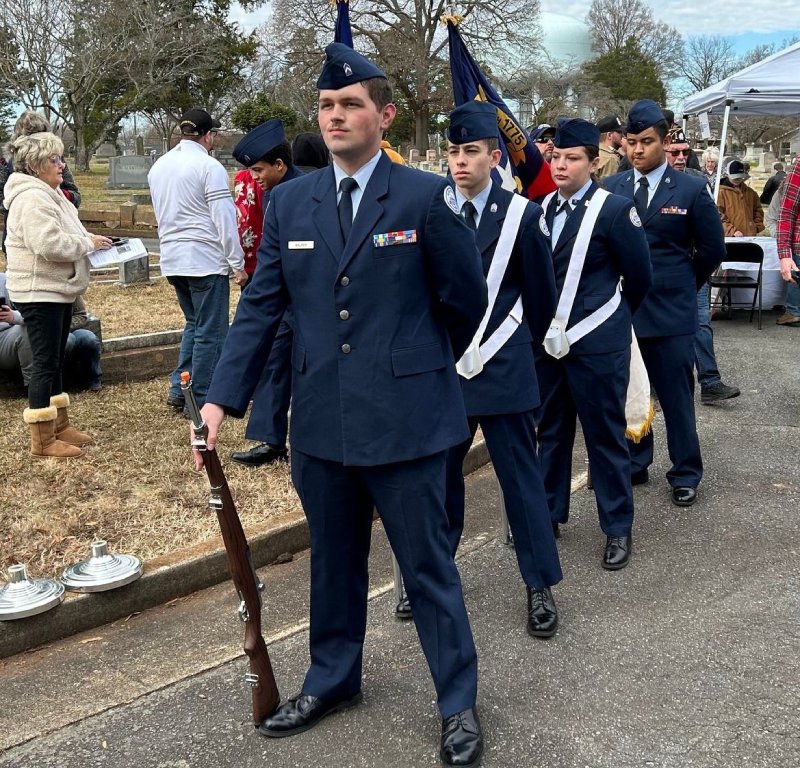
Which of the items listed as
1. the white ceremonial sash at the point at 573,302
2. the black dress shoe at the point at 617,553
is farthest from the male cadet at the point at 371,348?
the black dress shoe at the point at 617,553

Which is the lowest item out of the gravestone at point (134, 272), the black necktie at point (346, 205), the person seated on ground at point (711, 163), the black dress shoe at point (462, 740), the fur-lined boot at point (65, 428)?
the black dress shoe at point (462, 740)

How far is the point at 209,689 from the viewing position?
346 centimetres

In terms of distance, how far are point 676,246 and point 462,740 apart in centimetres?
326

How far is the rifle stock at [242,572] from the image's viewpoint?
9.39ft

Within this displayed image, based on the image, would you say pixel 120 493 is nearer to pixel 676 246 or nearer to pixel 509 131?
pixel 509 131

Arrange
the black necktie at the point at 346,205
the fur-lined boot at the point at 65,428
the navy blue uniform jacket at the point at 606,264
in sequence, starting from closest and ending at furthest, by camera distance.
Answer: the black necktie at the point at 346,205
the navy blue uniform jacket at the point at 606,264
the fur-lined boot at the point at 65,428

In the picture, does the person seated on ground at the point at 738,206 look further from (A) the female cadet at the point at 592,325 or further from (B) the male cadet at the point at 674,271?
(A) the female cadet at the point at 592,325

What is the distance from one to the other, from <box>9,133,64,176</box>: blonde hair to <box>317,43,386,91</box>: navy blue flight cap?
10.9 feet

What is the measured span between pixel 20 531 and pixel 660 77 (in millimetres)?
66155

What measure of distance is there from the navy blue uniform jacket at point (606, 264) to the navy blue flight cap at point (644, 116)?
0.87m

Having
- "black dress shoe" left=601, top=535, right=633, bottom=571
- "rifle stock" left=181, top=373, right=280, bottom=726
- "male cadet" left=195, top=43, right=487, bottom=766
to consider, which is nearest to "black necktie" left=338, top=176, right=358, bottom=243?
"male cadet" left=195, top=43, right=487, bottom=766

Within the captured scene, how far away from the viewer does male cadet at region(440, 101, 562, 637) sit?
12.3 ft

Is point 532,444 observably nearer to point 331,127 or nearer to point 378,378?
point 378,378

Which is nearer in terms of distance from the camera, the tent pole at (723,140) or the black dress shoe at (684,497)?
the black dress shoe at (684,497)
